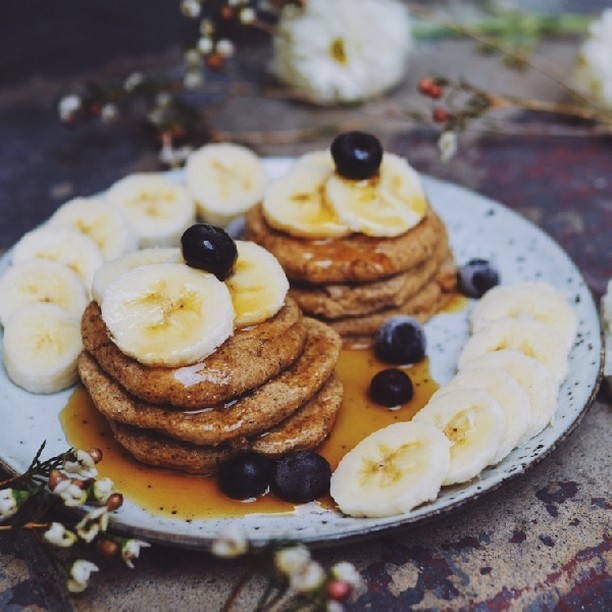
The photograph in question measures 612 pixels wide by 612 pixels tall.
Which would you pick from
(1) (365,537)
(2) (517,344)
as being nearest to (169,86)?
(2) (517,344)

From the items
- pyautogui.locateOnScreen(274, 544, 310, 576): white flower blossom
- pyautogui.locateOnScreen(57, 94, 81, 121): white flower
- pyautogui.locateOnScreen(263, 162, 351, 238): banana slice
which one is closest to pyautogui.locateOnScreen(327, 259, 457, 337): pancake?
pyautogui.locateOnScreen(263, 162, 351, 238): banana slice

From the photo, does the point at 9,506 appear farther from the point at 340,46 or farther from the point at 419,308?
the point at 340,46

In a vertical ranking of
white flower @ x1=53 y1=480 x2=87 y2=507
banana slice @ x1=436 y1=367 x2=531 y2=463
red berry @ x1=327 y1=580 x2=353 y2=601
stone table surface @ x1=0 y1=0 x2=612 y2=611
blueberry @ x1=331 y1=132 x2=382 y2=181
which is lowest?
stone table surface @ x1=0 y1=0 x2=612 y2=611

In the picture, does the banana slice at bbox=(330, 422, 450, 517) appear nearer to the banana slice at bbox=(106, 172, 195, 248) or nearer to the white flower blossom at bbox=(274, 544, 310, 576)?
the white flower blossom at bbox=(274, 544, 310, 576)

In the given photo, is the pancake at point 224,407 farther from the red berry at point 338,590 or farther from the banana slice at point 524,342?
the red berry at point 338,590

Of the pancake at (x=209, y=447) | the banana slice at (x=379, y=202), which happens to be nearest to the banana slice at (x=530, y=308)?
the banana slice at (x=379, y=202)
